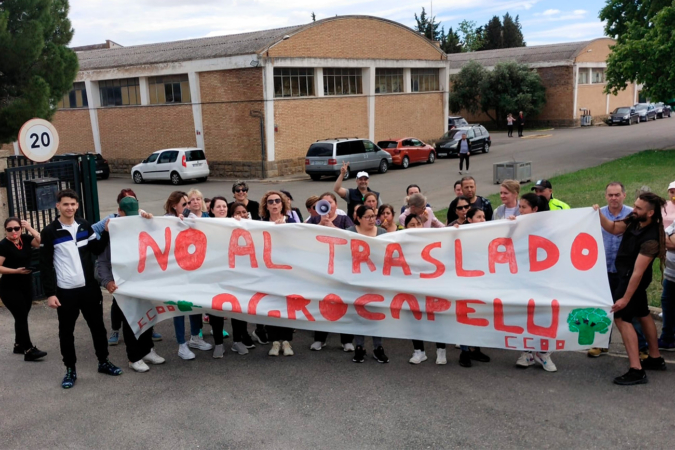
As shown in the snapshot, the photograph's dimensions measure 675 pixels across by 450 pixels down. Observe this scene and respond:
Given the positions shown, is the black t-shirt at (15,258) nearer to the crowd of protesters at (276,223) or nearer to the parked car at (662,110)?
the crowd of protesters at (276,223)

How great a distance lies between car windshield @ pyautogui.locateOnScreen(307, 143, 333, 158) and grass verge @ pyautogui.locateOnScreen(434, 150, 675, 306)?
8.29m

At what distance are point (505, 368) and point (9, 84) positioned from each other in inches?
638

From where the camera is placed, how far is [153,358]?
703cm

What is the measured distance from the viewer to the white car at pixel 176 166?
27422mm

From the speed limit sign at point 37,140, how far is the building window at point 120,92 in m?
23.7

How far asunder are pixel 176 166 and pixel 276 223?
21354 millimetres

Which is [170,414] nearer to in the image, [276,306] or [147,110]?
[276,306]

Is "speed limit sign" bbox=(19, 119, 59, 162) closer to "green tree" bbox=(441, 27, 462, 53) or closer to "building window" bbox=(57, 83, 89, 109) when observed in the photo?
"building window" bbox=(57, 83, 89, 109)

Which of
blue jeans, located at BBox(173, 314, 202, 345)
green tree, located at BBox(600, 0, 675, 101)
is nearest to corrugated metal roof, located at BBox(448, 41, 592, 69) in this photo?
green tree, located at BBox(600, 0, 675, 101)

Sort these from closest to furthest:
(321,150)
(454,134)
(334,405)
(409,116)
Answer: (334,405)
(321,150)
(454,134)
(409,116)

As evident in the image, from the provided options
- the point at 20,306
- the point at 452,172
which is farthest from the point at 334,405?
the point at 452,172

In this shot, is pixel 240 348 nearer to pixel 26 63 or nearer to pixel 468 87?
pixel 26 63

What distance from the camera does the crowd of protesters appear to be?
605cm

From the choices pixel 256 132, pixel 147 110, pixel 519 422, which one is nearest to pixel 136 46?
pixel 147 110
